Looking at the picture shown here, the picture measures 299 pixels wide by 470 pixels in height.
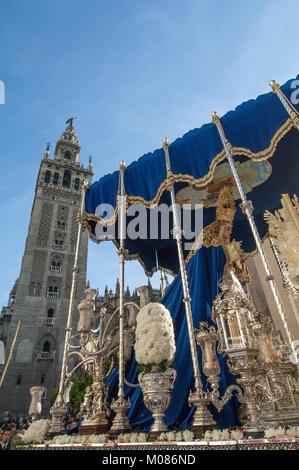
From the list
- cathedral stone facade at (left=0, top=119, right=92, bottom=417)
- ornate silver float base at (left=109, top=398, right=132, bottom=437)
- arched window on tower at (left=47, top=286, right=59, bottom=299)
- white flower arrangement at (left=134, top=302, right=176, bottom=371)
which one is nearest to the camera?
white flower arrangement at (left=134, top=302, right=176, bottom=371)

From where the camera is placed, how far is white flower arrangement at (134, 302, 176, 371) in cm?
542

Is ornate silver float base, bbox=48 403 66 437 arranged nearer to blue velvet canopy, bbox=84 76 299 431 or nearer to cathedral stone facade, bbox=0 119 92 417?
blue velvet canopy, bbox=84 76 299 431

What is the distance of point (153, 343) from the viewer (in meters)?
5.50

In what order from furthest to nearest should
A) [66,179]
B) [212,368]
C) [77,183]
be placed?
1. [77,183]
2. [66,179]
3. [212,368]

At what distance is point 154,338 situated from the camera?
18.3 feet

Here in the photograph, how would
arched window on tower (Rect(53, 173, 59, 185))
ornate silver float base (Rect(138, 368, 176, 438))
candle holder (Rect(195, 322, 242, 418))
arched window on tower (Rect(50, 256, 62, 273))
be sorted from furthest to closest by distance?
arched window on tower (Rect(53, 173, 59, 185)) → arched window on tower (Rect(50, 256, 62, 273)) → candle holder (Rect(195, 322, 242, 418)) → ornate silver float base (Rect(138, 368, 176, 438))

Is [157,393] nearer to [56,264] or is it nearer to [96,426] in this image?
[96,426]

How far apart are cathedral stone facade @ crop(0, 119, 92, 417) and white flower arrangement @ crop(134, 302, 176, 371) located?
90.2 feet

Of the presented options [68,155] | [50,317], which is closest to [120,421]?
[50,317]

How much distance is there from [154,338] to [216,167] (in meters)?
6.70

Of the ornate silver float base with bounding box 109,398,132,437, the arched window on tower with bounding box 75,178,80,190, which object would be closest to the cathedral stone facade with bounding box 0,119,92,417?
the arched window on tower with bounding box 75,178,80,190

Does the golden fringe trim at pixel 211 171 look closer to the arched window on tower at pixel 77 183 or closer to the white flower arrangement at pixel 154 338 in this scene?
the white flower arrangement at pixel 154 338

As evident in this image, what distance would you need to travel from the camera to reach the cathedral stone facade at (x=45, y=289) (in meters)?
28.1
